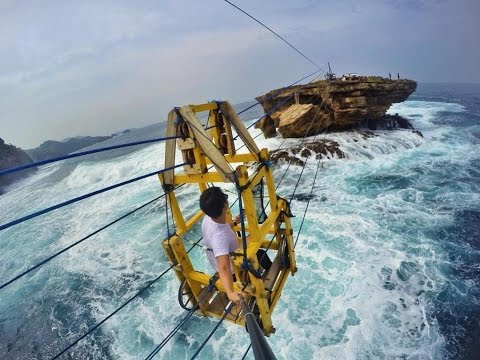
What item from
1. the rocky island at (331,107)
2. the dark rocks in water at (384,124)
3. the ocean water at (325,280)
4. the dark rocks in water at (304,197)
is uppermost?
the rocky island at (331,107)

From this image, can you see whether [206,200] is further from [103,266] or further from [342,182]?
[342,182]

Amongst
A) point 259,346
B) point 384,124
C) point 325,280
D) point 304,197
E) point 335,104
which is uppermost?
point 259,346

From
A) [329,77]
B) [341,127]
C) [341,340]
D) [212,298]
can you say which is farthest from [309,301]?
[329,77]

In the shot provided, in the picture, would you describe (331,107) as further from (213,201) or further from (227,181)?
(213,201)

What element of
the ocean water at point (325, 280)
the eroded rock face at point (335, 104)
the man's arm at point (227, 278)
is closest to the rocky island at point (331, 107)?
the eroded rock face at point (335, 104)

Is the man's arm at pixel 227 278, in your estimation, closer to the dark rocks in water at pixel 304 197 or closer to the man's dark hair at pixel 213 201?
the man's dark hair at pixel 213 201

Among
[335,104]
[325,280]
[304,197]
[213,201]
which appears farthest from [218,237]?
[335,104]
